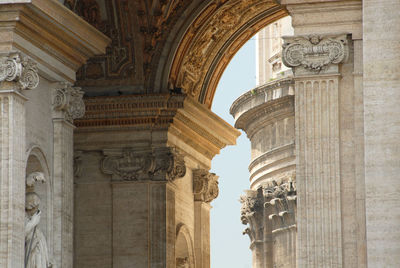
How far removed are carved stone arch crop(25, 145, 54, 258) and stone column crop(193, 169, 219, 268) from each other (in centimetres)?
1094

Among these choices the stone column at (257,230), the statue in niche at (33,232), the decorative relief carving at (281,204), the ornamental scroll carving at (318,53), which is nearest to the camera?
the ornamental scroll carving at (318,53)

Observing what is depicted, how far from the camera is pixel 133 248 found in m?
40.8

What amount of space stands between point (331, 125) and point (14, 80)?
5916mm

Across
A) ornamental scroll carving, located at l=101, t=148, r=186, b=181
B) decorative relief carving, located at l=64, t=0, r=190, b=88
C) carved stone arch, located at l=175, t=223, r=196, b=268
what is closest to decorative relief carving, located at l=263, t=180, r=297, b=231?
carved stone arch, located at l=175, t=223, r=196, b=268

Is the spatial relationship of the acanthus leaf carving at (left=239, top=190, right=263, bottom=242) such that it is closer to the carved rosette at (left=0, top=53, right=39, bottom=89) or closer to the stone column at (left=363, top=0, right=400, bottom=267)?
the carved rosette at (left=0, top=53, right=39, bottom=89)

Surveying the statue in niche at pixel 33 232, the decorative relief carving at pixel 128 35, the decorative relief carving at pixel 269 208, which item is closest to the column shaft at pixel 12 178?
the statue in niche at pixel 33 232

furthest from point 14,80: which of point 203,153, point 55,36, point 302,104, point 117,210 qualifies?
point 203,153

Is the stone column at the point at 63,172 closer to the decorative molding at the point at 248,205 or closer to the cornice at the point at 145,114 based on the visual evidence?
the cornice at the point at 145,114

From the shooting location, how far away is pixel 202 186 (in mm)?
43281

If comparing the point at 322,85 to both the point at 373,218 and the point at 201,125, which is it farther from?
the point at 201,125

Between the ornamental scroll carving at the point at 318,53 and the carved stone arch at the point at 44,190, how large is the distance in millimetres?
5162

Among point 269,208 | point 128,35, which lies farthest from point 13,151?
point 269,208

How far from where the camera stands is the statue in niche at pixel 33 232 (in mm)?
31578

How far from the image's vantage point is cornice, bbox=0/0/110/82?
31.3m
